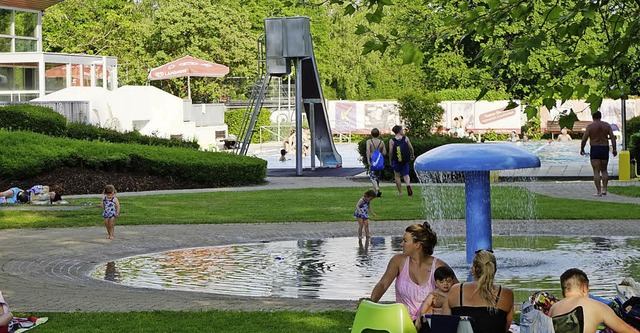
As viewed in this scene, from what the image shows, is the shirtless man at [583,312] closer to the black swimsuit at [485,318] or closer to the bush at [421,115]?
the black swimsuit at [485,318]

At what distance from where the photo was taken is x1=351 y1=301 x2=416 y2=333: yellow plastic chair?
7.58 metres

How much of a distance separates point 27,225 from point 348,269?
8119mm

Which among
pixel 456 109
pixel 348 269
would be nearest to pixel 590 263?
pixel 348 269

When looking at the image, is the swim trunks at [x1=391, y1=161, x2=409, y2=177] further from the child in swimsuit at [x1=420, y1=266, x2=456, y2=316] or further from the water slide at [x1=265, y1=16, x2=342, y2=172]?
the child in swimsuit at [x1=420, y1=266, x2=456, y2=316]

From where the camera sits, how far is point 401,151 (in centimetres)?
2511

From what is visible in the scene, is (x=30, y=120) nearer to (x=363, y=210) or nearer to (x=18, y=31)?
(x=18, y=31)

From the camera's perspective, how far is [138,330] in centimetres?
1014

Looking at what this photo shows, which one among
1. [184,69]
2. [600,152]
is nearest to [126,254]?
[600,152]

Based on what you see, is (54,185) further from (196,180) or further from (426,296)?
(426,296)

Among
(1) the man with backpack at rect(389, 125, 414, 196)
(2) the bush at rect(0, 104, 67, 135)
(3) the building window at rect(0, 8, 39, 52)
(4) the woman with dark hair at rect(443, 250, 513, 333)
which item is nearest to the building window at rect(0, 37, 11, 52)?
(3) the building window at rect(0, 8, 39, 52)

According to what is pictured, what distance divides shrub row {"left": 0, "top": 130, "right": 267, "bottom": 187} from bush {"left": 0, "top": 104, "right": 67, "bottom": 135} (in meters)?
2.05

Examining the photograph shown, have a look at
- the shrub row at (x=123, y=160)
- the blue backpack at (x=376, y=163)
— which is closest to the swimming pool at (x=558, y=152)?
the shrub row at (x=123, y=160)

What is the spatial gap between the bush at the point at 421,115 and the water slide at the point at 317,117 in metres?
3.18

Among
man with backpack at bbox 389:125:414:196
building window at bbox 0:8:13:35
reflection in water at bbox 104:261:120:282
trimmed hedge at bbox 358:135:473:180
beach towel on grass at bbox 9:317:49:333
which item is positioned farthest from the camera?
building window at bbox 0:8:13:35
